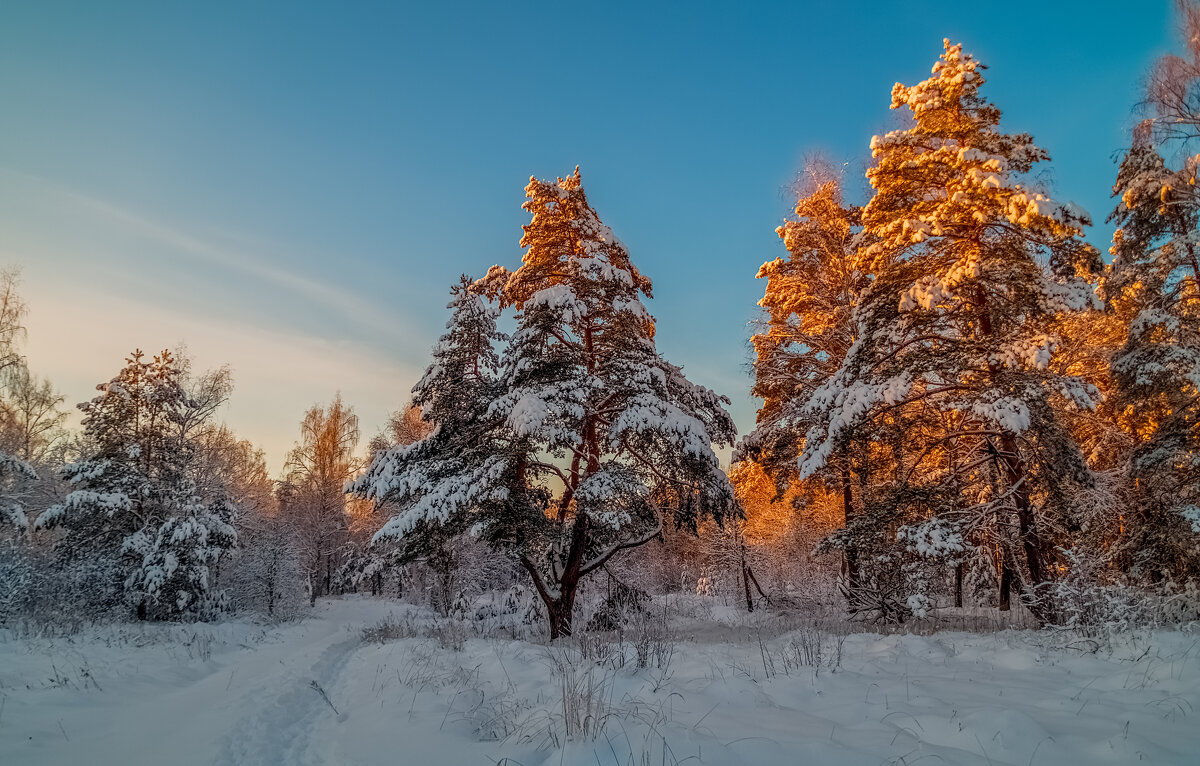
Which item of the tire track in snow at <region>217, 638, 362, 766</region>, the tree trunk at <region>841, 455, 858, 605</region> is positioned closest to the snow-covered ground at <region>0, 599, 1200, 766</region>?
the tire track in snow at <region>217, 638, 362, 766</region>

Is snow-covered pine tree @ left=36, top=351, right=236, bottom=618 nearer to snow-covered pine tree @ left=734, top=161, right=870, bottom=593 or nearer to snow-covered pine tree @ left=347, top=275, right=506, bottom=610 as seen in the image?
snow-covered pine tree @ left=347, top=275, right=506, bottom=610

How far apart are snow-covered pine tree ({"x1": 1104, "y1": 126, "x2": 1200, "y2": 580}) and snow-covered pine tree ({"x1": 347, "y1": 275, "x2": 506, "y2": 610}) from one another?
1339 centimetres

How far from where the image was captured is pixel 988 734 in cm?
327

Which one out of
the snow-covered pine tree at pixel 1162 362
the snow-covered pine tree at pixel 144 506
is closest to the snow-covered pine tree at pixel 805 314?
the snow-covered pine tree at pixel 1162 362

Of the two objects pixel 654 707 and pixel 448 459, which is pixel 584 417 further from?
pixel 654 707

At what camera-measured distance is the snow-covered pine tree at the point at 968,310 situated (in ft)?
28.7

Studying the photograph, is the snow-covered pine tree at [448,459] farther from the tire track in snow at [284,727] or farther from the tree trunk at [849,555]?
the tree trunk at [849,555]

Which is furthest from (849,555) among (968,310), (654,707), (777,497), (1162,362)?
(654,707)

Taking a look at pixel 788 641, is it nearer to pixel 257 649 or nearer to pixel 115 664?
pixel 115 664

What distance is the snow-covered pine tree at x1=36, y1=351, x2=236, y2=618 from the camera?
15805 millimetres

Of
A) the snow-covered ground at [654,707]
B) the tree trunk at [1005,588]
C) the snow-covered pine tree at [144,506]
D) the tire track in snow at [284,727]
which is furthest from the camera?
the snow-covered pine tree at [144,506]

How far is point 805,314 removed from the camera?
16.1 metres

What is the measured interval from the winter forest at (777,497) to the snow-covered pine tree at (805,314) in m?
0.10

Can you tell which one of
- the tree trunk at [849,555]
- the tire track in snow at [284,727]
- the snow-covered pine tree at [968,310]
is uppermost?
the snow-covered pine tree at [968,310]
